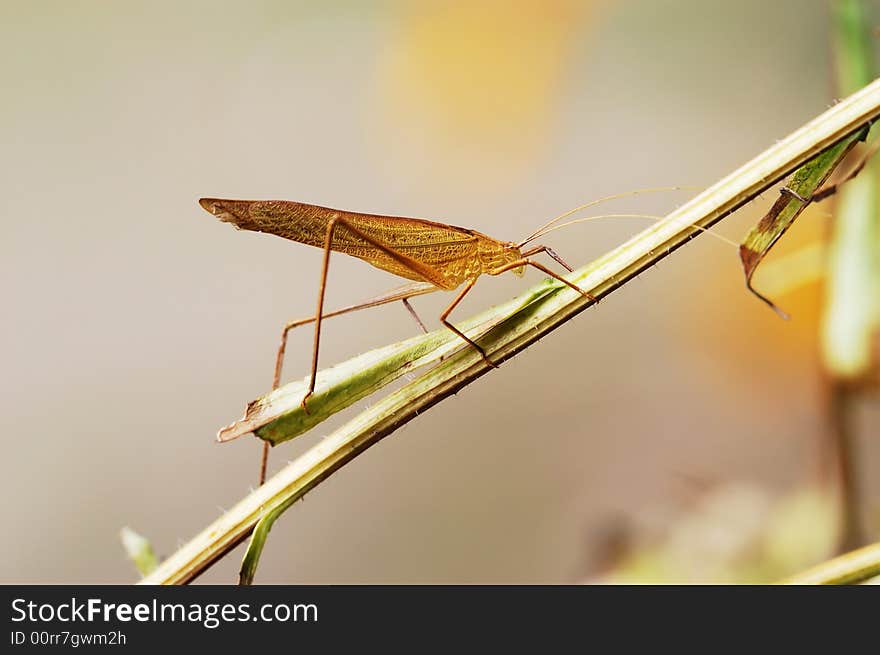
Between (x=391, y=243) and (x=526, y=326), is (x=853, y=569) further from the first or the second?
(x=391, y=243)

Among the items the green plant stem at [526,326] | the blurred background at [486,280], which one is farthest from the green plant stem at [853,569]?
the blurred background at [486,280]

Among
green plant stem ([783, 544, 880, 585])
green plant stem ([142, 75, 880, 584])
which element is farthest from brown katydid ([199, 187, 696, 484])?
green plant stem ([783, 544, 880, 585])

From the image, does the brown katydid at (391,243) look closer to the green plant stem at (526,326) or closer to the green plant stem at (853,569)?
the green plant stem at (526,326)

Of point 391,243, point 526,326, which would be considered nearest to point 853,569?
point 526,326

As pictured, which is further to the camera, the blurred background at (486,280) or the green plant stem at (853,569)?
the blurred background at (486,280)

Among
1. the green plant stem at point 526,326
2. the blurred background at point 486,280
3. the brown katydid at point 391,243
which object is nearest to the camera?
the green plant stem at point 526,326

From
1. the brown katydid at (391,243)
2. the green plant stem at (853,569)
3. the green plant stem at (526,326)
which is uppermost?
the brown katydid at (391,243)

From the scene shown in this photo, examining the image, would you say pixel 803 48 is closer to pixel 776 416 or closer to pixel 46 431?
pixel 776 416
